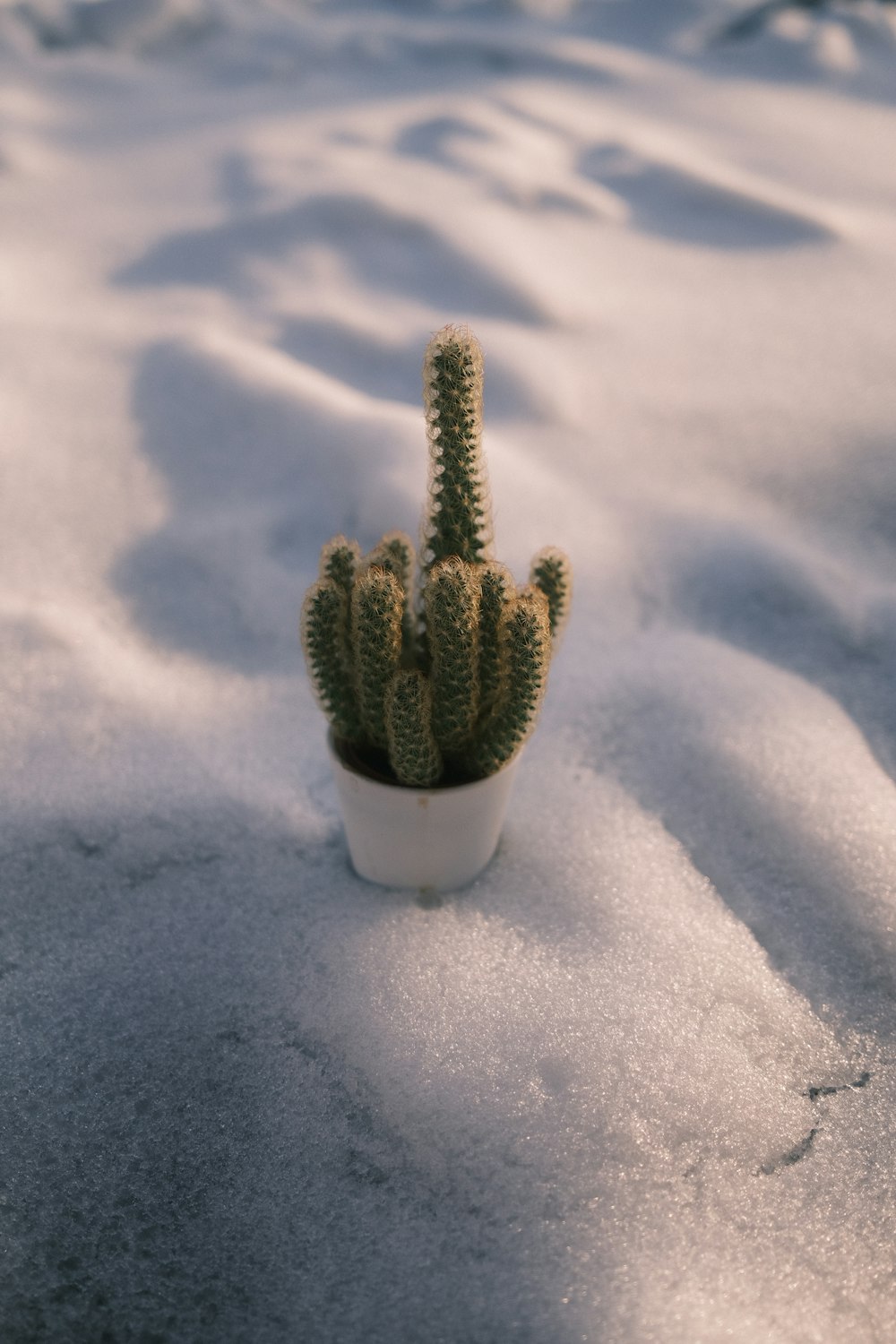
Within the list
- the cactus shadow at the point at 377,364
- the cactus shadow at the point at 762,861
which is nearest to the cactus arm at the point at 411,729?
the cactus shadow at the point at 762,861

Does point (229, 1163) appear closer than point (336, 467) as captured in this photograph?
Yes

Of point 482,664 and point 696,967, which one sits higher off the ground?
point 482,664

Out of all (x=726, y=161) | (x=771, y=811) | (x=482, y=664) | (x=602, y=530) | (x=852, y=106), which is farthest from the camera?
(x=852, y=106)

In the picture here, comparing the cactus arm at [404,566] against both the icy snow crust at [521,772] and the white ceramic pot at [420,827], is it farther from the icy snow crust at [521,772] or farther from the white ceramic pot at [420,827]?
the icy snow crust at [521,772]

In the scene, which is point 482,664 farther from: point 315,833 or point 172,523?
point 172,523

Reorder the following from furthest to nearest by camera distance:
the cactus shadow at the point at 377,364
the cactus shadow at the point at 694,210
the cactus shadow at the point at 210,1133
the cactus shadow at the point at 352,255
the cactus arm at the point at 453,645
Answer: the cactus shadow at the point at 694,210 → the cactus shadow at the point at 352,255 → the cactus shadow at the point at 377,364 → the cactus arm at the point at 453,645 → the cactus shadow at the point at 210,1133

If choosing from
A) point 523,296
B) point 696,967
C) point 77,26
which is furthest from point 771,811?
point 77,26

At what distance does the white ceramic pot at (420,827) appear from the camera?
103cm

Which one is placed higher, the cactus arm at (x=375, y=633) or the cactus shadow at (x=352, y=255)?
the cactus arm at (x=375, y=633)

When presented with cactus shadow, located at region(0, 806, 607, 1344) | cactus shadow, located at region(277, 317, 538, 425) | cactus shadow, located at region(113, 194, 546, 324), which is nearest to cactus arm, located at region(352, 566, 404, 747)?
cactus shadow, located at region(0, 806, 607, 1344)

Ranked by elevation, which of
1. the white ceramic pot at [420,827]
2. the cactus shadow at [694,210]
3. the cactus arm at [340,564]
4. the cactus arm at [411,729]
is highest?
the cactus shadow at [694,210]

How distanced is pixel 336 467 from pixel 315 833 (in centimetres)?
77

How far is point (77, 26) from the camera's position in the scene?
310cm

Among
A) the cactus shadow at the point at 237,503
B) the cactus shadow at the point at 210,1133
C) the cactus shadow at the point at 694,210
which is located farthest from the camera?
the cactus shadow at the point at 694,210
